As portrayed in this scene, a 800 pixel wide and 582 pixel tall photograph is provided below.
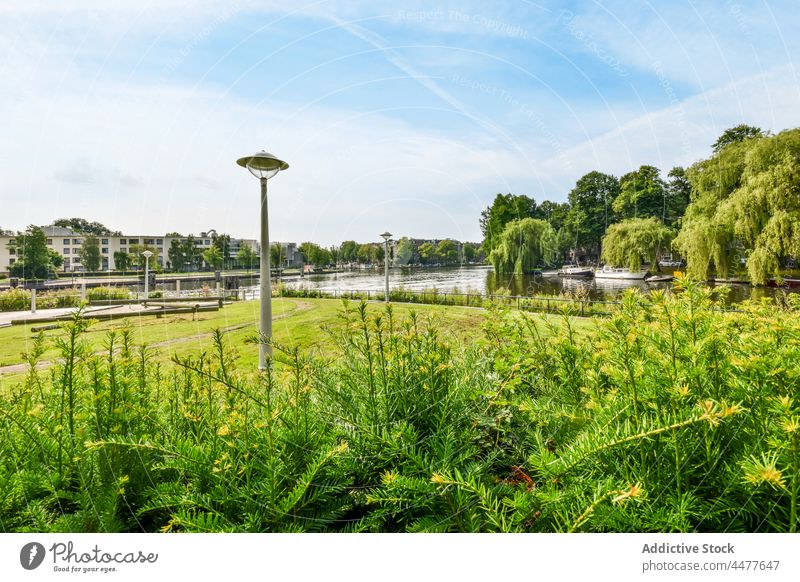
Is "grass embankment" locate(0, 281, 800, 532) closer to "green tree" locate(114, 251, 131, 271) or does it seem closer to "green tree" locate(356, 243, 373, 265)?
"green tree" locate(114, 251, 131, 271)

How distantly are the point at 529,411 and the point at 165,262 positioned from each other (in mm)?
2586

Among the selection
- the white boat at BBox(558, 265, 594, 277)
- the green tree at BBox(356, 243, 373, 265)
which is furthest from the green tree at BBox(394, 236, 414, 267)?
the white boat at BBox(558, 265, 594, 277)

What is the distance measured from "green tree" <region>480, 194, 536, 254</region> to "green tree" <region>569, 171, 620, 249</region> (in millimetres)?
230

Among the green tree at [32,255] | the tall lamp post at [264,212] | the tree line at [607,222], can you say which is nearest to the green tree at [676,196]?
the tree line at [607,222]

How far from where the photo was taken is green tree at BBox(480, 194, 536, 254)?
2.00 m

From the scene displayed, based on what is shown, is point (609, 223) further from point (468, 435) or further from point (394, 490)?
point (394, 490)

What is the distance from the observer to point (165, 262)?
99.3 inches

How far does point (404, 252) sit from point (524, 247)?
2.64ft

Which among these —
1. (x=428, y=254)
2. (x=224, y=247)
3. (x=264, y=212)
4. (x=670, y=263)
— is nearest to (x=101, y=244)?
(x=224, y=247)

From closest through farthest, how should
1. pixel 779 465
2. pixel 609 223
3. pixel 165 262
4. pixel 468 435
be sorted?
pixel 779 465, pixel 468 435, pixel 609 223, pixel 165 262

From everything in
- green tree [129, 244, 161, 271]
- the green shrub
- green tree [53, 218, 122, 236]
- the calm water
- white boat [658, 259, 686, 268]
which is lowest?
the green shrub

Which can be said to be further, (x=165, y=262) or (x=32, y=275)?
(x=165, y=262)

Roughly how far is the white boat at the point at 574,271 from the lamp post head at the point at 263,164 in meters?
1.96
